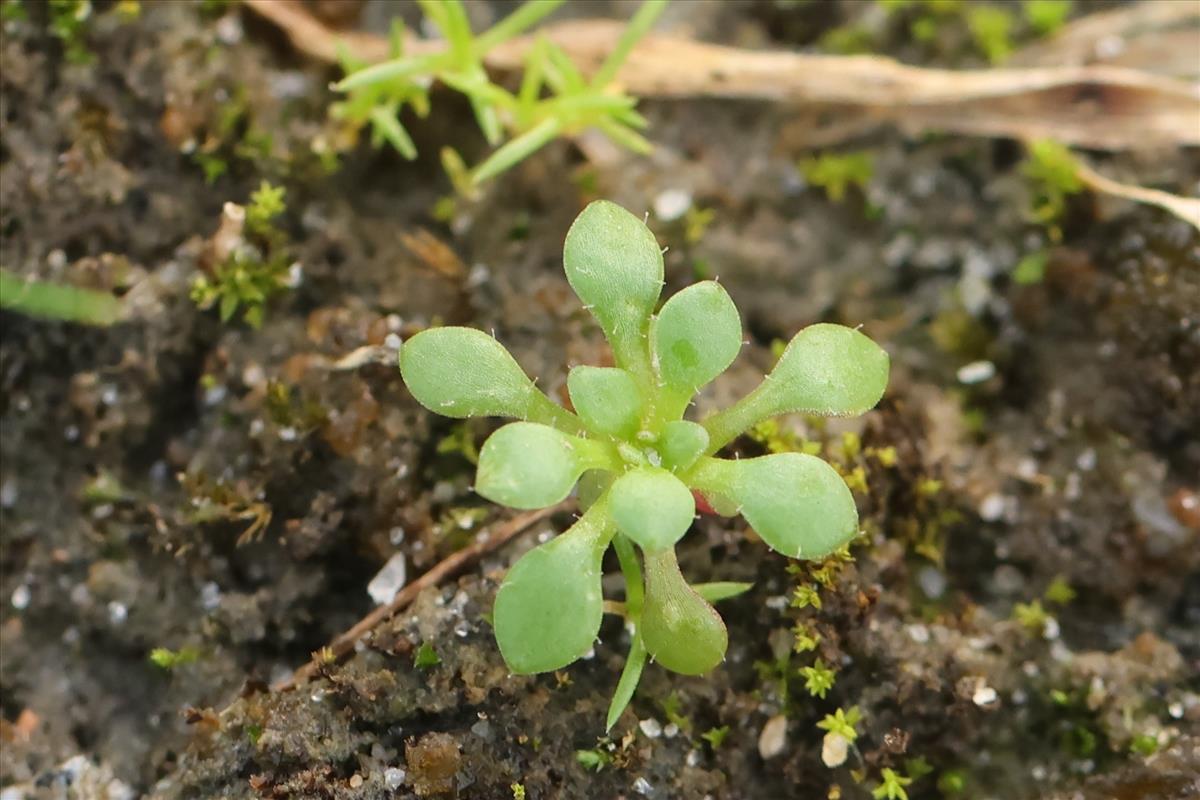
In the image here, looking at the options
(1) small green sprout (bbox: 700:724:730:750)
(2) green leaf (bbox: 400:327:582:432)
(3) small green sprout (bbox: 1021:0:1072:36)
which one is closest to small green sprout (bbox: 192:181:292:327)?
(2) green leaf (bbox: 400:327:582:432)

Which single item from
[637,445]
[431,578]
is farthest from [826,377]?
[431,578]

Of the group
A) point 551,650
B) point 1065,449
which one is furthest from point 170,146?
point 1065,449

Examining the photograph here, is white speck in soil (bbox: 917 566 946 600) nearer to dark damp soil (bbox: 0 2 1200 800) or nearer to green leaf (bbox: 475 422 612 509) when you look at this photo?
dark damp soil (bbox: 0 2 1200 800)

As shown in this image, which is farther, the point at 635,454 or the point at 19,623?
the point at 19,623

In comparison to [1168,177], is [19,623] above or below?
below

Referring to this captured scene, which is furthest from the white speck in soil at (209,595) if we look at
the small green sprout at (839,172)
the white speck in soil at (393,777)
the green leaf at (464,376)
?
the small green sprout at (839,172)

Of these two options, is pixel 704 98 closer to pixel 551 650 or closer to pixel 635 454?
pixel 635 454

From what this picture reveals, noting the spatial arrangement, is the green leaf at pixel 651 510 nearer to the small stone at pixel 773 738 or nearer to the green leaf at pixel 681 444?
the green leaf at pixel 681 444
